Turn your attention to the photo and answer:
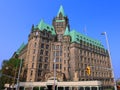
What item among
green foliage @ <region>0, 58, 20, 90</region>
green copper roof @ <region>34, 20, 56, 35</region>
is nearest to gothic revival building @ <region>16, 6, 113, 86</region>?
green copper roof @ <region>34, 20, 56, 35</region>

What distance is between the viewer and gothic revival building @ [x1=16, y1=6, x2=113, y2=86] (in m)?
76.4

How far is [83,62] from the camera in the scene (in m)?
87.8

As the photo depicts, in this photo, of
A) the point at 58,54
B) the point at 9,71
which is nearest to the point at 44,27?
the point at 58,54

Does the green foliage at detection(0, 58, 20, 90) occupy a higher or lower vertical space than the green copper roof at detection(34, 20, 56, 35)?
lower

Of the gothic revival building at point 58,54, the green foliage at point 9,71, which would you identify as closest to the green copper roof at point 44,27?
the gothic revival building at point 58,54

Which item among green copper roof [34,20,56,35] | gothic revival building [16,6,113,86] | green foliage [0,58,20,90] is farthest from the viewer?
green copper roof [34,20,56,35]

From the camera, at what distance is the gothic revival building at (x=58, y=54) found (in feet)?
251

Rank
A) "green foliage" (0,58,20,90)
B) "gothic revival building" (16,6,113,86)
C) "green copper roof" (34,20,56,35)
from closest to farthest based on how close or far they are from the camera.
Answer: "green foliage" (0,58,20,90)
"gothic revival building" (16,6,113,86)
"green copper roof" (34,20,56,35)

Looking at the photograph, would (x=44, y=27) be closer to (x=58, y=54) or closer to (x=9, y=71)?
(x=58, y=54)

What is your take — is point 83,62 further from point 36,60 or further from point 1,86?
point 1,86

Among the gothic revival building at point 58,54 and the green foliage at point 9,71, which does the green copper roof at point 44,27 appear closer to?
the gothic revival building at point 58,54

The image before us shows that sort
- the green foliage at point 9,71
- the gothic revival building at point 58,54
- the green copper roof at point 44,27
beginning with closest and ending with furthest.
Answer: the green foliage at point 9,71, the gothic revival building at point 58,54, the green copper roof at point 44,27

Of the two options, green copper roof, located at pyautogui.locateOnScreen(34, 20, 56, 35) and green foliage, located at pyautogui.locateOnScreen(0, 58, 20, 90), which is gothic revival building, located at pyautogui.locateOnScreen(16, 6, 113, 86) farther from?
green foliage, located at pyautogui.locateOnScreen(0, 58, 20, 90)

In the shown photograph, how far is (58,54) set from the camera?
273 ft
